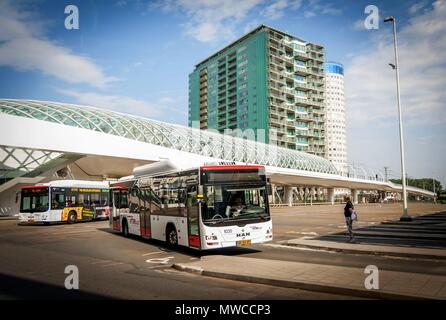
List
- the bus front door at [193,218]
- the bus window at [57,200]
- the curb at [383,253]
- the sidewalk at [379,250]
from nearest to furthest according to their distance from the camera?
the curb at [383,253], the sidewalk at [379,250], the bus front door at [193,218], the bus window at [57,200]

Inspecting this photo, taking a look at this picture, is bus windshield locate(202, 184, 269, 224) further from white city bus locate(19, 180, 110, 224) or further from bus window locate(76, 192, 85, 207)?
bus window locate(76, 192, 85, 207)

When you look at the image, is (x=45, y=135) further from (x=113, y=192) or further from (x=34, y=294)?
(x=34, y=294)

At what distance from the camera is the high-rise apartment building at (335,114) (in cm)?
18318

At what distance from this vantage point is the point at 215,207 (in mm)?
11242

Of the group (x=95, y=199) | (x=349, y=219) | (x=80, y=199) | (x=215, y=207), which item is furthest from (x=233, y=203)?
(x=95, y=199)

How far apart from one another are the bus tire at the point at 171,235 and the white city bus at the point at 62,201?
50.6 feet

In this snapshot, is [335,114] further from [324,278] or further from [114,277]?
[114,277]

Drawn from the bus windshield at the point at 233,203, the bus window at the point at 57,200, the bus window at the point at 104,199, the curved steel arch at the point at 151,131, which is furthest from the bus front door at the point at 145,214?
the curved steel arch at the point at 151,131

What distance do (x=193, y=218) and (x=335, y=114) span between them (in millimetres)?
186939

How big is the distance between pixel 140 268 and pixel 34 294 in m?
2.99

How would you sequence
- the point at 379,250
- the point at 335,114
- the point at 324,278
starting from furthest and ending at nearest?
the point at 335,114, the point at 379,250, the point at 324,278

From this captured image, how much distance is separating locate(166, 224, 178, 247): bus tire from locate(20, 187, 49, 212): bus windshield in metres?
15.5

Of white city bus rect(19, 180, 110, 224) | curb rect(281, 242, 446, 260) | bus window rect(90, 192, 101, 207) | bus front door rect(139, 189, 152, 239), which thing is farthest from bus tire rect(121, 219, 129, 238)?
bus window rect(90, 192, 101, 207)

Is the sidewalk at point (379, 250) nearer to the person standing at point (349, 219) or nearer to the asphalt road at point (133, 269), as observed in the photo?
the asphalt road at point (133, 269)
